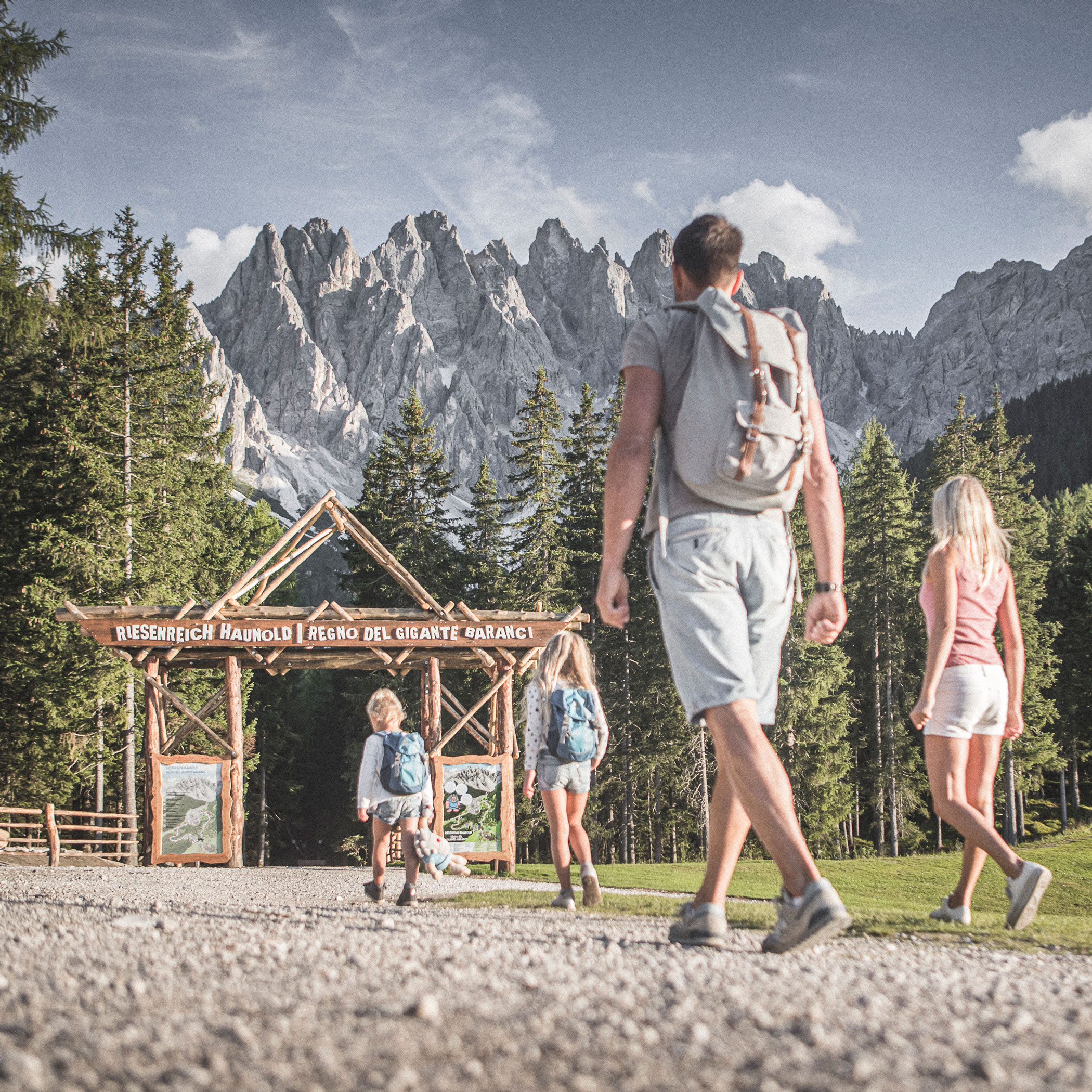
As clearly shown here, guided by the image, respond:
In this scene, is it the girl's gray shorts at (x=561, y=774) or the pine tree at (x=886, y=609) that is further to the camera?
the pine tree at (x=886, y=609)

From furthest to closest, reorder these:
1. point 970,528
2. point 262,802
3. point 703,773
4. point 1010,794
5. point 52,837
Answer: point 262,802 → point 1010,794 → point 703,773 → point 52,837 → point 970,528

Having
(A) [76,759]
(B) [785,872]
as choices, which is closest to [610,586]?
(B) [785,872]

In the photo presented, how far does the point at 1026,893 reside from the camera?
4477 millimetres

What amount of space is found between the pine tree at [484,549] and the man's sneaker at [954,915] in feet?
95.6

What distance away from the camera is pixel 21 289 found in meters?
10.5

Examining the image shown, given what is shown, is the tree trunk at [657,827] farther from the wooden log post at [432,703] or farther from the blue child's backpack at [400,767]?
the blue child's backpack at [400,767]

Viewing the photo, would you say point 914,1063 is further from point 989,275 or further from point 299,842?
point 989,275

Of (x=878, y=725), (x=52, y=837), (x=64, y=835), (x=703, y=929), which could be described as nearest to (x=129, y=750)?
(x=64, y=835)

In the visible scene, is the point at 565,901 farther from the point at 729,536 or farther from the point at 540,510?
the point at 540,510

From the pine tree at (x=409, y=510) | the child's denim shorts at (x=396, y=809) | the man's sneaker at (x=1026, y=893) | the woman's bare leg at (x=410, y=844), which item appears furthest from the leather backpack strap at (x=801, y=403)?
the pine tree at (x=409, y=510)

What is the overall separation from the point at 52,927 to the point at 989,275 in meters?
204

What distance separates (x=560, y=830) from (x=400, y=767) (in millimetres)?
1551

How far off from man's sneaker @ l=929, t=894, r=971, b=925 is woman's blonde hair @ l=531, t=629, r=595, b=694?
2606 millimetres

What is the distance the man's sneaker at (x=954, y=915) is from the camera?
197 inches
